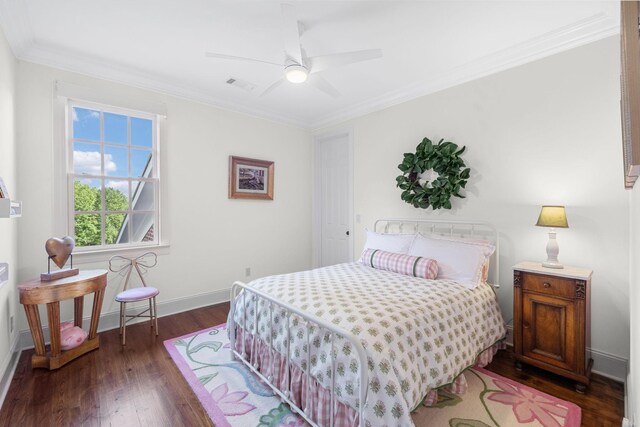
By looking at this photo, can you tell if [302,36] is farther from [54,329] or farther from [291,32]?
[54,329]

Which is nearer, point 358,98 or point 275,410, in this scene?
point 275,410

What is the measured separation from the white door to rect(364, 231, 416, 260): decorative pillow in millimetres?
867

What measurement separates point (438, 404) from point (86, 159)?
378 cm

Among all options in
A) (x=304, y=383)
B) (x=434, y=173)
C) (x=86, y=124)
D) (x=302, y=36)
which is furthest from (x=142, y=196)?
(x=434, y=173)

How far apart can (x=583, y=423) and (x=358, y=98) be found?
11.7 feet

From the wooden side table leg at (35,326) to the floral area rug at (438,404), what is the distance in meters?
1.04

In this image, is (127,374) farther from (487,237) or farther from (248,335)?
(487,237)

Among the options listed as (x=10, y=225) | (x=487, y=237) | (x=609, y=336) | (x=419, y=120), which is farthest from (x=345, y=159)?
(x=10, y=225)

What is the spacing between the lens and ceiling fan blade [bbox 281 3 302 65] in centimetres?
204

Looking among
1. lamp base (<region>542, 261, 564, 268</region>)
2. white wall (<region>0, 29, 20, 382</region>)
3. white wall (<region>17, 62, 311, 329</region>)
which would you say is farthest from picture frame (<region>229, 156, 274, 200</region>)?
lamp base (<region>542, 261, 564, 268</region>)

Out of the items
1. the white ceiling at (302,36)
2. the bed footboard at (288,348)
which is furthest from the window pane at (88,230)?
the bed footboard at (288,348)

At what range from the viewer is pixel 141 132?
3.38 m

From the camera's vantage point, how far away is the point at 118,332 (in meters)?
3.02

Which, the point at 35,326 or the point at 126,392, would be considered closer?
the point at 126,392
